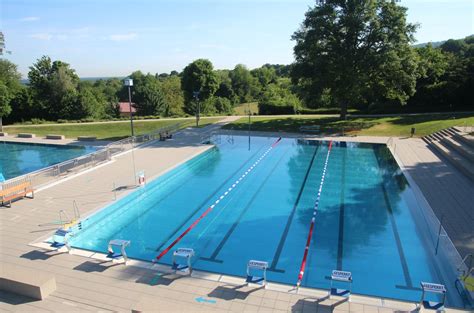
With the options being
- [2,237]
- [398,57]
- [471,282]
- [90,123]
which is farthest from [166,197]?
[90,123]

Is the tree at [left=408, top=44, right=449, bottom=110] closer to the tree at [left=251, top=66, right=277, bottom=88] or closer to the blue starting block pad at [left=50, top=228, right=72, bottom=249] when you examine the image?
the blue starting block pad at [left=50, top=228, right=72, bottom=249]

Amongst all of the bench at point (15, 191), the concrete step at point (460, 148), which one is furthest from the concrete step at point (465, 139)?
the bench at point (15, 191)

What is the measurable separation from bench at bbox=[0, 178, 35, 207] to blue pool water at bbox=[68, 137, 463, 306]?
12.1 ft

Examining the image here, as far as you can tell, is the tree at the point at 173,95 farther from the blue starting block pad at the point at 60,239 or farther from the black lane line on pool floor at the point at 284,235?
the blue starting block pad at the point at 60,239

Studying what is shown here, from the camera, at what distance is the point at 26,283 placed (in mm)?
7102

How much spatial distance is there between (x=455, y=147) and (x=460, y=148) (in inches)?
28.1

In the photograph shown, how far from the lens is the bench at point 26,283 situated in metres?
7.10

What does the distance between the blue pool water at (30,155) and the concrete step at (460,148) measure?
21.2 m

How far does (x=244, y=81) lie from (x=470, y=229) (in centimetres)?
6578

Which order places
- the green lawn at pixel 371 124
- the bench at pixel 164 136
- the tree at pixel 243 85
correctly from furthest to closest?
the tree at pixel 243 85, the green lawn at pixel 371 124, the bench at pixel 164 136

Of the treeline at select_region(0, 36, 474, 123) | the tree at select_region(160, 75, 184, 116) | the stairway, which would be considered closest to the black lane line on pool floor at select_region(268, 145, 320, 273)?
the stairway

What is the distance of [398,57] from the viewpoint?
24.2 m

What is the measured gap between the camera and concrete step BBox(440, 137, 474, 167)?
53.5 feet

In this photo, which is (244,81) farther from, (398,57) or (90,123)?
(398,57)
